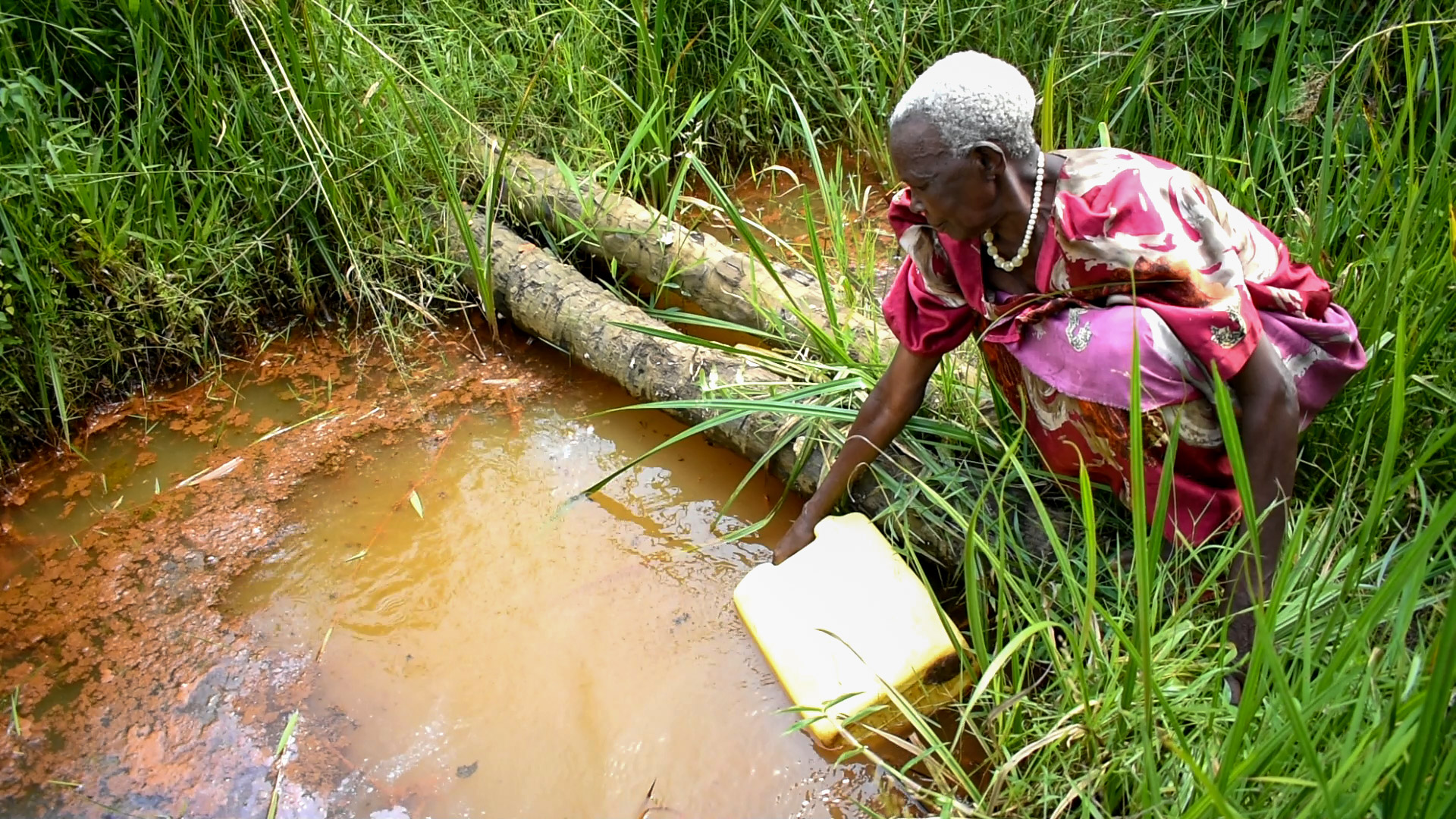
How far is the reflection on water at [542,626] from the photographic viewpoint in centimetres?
184

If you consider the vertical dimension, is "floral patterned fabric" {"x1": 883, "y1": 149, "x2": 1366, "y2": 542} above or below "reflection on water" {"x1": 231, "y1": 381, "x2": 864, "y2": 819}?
above

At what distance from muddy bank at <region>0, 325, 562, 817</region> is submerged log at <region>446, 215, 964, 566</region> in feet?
0.62

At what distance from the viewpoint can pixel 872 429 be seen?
6.75 ft

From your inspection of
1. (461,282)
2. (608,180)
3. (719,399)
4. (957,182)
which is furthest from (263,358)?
(957,182)

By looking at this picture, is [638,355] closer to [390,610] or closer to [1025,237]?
[390,610]

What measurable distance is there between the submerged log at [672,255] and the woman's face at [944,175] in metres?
0.68

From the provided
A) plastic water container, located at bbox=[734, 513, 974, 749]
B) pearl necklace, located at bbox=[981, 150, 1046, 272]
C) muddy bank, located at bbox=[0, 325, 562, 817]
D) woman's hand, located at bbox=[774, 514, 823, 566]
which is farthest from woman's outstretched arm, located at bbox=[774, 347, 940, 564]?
muddy bank, located at bbox=[0, 325, 562, 817]

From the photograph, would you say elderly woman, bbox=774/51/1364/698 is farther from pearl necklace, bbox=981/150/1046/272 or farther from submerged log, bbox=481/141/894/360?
submerged log, bbox=481/141/894/360

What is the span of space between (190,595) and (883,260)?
2.13 meters

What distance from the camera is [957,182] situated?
1585 mm

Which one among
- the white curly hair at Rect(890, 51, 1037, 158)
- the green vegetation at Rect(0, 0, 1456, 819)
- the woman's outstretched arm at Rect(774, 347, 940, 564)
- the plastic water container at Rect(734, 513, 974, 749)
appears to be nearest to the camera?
the green vegetation at Rect(0, 0, 1456, 819)

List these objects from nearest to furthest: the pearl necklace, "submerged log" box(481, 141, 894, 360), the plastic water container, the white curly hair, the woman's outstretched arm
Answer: the white curly hair < the pearl necklace < the plastic water container < the woman's outstretched arm < "submerged log" box(481, 141, 894, 360)

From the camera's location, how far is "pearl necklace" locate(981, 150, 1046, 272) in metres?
1.66

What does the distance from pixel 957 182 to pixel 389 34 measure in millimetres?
2587
